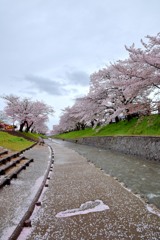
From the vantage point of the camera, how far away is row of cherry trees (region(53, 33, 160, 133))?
15.1 m

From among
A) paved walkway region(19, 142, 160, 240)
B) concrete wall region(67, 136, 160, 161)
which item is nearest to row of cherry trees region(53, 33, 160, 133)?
concrete wall region(67, 136, 160, 161)

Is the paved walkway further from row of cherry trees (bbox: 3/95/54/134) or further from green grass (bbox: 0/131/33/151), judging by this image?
row of cherry trees (bbox: 3/95/54/134)

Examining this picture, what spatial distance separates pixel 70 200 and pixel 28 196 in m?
1.22

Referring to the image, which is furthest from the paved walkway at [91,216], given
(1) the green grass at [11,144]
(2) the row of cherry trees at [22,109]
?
(2) the row of cherry trees at [22,109]

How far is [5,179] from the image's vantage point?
7660mm

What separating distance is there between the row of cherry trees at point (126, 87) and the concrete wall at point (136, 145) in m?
2.29

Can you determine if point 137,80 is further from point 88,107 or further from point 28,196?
A: point 88,107

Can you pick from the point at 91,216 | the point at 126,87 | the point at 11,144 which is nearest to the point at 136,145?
the point at 126,87

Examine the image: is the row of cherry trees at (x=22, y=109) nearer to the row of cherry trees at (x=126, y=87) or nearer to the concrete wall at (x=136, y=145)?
the row of cherry trees at (x=126, y=87)

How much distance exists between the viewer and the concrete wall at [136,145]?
15866mm

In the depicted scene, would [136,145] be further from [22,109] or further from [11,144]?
[22,109]

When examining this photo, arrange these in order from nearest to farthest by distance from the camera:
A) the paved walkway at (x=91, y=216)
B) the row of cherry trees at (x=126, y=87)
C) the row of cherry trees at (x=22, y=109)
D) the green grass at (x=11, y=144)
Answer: the paved walkway at (x=91, y=216) < the row of cherry trees at (x=126, y=87) < the green grass at (x=11, y=144) < the row of cherry trees at (x=22, y=109)

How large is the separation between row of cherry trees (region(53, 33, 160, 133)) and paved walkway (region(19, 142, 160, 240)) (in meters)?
9.64

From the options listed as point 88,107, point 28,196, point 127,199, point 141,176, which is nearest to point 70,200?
point 28,196
